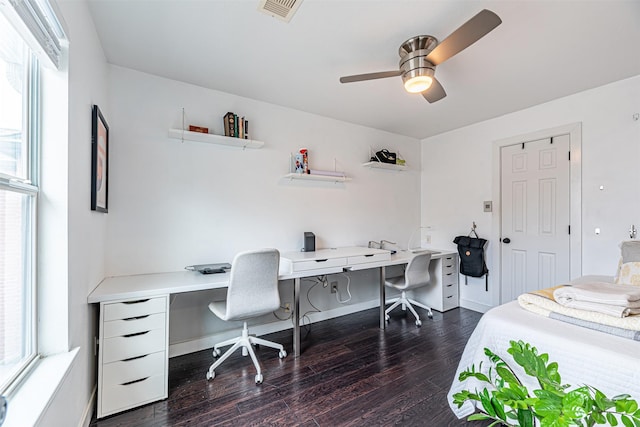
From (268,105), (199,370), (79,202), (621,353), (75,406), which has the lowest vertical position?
(199,370)

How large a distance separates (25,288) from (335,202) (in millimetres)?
2791

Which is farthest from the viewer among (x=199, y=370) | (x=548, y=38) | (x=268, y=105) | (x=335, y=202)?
(x=335, y=202)

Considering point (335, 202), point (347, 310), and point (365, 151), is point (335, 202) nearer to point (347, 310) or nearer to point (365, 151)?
point (365, 151)

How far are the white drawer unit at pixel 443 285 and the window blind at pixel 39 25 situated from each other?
377 centimetres

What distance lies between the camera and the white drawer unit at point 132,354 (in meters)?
1.73

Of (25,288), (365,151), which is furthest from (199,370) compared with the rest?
(365,151)

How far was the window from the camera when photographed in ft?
3.37

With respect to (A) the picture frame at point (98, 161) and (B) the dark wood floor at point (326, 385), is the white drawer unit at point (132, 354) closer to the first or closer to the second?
(B) the dark wood floor at point (326, 385)

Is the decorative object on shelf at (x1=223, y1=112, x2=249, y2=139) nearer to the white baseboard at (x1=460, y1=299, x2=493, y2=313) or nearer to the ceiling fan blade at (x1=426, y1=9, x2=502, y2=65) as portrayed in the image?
the ceiling fan blade at (x1=426, y1=9, x2=502, y2=65)

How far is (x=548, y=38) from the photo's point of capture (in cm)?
192

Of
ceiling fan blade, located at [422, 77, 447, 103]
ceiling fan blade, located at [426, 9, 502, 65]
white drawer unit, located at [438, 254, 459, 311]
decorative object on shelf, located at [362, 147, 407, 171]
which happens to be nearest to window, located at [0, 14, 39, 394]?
ceiling fan blade, located at [426, 9, 502, 65]

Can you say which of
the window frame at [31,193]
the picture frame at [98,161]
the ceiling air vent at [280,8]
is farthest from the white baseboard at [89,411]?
the ceiling air vent at [280,8]

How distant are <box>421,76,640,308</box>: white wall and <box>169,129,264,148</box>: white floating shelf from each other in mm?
2822

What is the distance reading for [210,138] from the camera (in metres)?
2.55
